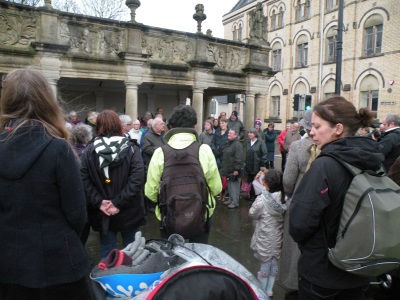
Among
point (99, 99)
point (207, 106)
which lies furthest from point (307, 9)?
point (99, 99)

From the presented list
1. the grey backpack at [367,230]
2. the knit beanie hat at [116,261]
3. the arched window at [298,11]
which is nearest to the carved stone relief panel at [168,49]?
the knit beanie hat at [116,261]

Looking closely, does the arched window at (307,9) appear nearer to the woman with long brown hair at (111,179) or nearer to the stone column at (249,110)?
the stone column at (249,110)

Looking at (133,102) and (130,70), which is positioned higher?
(130,70)

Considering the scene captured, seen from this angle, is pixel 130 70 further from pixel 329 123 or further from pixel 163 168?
pixel 329 123

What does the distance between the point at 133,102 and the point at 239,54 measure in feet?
14.4

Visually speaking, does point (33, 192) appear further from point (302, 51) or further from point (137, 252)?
point (302, 51)

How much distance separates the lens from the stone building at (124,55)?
28.7 feet

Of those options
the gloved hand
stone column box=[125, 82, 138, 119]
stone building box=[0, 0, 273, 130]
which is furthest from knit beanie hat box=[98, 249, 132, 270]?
stone column box=[125, 82, 138, 119]

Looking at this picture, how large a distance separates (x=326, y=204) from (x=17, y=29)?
30.3 feet

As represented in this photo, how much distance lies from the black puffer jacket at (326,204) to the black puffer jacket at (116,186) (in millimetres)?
1946

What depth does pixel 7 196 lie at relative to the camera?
2.02m

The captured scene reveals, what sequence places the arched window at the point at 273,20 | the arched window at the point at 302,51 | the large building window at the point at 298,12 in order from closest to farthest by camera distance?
1. the arched window at the point at 302,51
2. the large building window at the point at 298,12
3. the arched window at the point at 273,20

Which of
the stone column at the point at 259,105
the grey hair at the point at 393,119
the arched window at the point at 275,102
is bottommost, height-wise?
the grey hair at the point at 393,119

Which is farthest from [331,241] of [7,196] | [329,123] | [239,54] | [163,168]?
[239,54]
